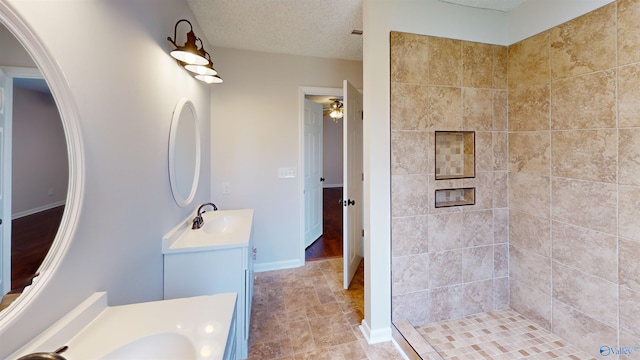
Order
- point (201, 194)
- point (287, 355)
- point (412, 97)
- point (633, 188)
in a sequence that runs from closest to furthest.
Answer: point (633, 188) < point (287, 355) < point (412, 97) < point (201, 194)

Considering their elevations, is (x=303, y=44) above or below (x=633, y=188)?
above

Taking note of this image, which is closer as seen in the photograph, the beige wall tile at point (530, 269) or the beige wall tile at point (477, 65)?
the beige wall tile at point (530, 269)

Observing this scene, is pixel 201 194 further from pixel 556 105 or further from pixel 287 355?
pixel 556 105

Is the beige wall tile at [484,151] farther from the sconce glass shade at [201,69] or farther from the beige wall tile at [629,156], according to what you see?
the sconce glass shade at [201,69]

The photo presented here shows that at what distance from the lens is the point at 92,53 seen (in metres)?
0.93

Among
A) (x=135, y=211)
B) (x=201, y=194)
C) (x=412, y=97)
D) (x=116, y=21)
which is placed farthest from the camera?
(x=201, y=194)

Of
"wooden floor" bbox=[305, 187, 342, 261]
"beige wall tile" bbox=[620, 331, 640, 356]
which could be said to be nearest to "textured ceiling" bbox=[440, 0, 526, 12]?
"beige wall tile" bbox=[620, 331, 640, 356]

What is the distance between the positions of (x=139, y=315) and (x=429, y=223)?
5.87ft

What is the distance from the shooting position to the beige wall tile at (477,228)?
78.2 inches

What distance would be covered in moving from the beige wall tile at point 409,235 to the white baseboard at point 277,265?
1.51 meters

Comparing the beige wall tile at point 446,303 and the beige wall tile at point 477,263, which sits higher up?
the beige wall tile at point 477,263

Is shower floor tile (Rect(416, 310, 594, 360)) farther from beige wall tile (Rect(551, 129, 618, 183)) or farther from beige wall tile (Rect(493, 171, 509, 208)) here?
beige wall tile (Rect(551, 129, 618, 183))

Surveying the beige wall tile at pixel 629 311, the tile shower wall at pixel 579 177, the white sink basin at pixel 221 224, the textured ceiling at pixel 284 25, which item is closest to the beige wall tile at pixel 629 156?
the tile shower wall at pixel 579 177

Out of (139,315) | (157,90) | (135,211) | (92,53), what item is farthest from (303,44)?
(139,315)
